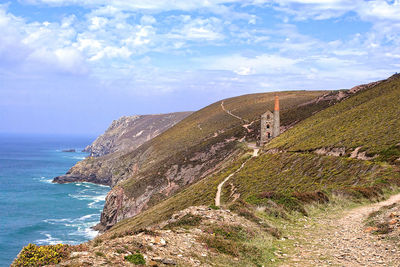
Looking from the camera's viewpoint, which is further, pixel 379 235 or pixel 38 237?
pixel 38 237

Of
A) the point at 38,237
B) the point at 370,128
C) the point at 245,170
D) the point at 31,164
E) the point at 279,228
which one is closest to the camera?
the point at 279,228

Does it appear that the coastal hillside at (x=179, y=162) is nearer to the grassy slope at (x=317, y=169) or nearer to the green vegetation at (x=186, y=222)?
the grassy slope at (x=317, y=169)

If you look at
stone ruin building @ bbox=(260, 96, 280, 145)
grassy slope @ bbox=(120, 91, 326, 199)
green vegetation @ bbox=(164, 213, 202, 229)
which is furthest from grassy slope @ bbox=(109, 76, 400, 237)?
grassy slope @ bbox=(120, 91, 326, 199)

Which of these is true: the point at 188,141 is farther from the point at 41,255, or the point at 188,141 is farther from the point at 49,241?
the point at 41,255

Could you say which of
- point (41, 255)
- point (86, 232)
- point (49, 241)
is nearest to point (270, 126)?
point (86, 232)

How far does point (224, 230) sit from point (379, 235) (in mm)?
6008

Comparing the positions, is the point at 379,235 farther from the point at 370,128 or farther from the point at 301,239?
the point at 370,128

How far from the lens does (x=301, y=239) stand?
1305 cm

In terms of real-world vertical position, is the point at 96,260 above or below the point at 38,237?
above

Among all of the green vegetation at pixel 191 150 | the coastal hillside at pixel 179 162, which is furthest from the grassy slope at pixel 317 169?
the green vegetation at pixel 191 150

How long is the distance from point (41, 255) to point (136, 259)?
8.42ft

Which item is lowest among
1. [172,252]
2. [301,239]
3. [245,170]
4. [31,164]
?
[31,164]

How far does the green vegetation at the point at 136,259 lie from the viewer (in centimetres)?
869

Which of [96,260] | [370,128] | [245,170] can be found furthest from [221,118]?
[96,260]
